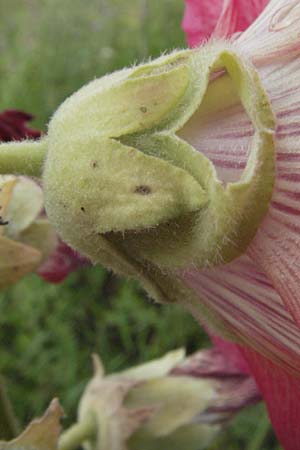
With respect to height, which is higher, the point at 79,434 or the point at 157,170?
the point at 157,170

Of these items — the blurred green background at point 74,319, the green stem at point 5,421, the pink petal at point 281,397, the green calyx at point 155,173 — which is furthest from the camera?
the blurred green background at point 74,319

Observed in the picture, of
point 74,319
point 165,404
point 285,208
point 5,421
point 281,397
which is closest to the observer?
point 285,208

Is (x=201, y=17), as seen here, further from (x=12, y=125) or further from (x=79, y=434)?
(x=79, y=434)

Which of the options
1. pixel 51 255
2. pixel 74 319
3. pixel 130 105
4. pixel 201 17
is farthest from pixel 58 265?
pixel 74 319

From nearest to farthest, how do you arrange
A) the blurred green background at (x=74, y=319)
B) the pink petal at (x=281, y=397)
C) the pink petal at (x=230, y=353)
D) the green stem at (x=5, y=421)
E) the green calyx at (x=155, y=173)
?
the green calyx at (x=155, y=173) < the pink petal at (x=281, y=397) < the green stem at (x=5, y=421) < the pink petal at (x=230, y=353) < the blurred green background at (x=74, y=319)

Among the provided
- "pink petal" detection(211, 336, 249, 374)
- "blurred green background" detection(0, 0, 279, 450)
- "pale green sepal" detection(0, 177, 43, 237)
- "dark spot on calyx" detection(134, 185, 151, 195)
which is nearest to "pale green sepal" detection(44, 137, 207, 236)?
"dark spot on calyx" detection(134, 185, 151, 195)

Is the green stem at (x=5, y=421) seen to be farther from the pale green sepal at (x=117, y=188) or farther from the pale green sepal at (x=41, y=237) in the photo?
the pale green sepal at (x=117, y=188)

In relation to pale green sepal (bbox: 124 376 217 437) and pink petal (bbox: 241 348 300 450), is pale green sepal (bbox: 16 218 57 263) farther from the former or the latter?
pink petal (bbox: 241 348 300 450)

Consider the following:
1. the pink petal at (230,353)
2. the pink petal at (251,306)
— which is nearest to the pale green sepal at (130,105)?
the pink petal at (251,306)
